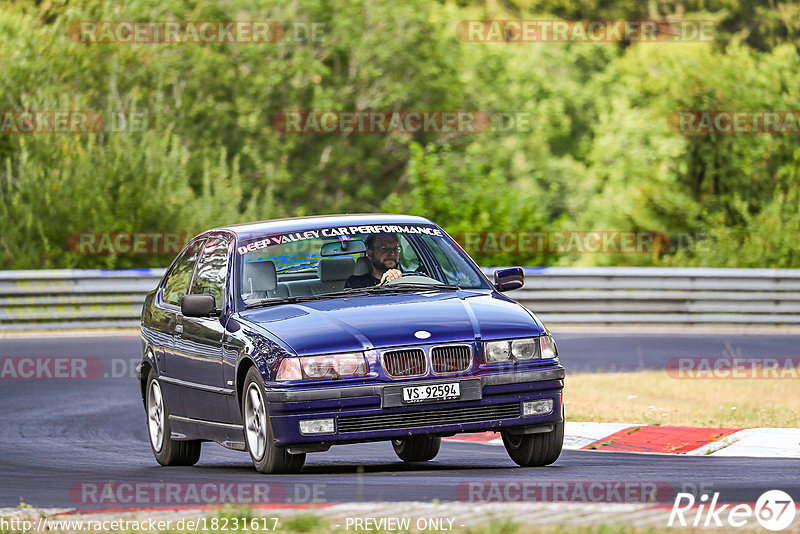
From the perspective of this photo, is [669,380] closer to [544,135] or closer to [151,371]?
[151,371]

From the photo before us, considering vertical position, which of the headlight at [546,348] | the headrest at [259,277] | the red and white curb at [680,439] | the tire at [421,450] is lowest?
the red and white curb at [680,439]

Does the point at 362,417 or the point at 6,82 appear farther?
the point at 6,82

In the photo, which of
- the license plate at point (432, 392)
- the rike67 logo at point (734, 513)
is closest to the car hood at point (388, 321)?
the license plate at point (432, 392)

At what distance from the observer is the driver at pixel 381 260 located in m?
9.45

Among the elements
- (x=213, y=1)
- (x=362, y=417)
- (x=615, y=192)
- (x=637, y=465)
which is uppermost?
(x=213, y=1)

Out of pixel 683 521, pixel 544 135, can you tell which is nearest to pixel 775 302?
pixel 683 521

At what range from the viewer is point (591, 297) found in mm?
22891

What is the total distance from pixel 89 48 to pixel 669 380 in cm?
2604

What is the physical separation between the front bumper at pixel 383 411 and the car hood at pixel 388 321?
0.25 meters

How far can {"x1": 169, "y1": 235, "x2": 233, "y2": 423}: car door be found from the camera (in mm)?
9164

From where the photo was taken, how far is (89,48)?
3759cm

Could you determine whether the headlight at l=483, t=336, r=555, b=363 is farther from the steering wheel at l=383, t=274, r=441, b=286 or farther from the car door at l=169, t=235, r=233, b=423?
the car door at l=169, t=235, r=233, b=423

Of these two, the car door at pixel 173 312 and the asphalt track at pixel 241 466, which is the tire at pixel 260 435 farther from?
the car door at pixel 173 312

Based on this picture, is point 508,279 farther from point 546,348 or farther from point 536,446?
point 536,446
